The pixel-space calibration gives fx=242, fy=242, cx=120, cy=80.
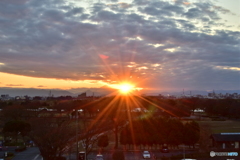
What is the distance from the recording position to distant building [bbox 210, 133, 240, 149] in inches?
775

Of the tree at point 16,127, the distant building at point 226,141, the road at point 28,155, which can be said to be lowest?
the road at point 28,155

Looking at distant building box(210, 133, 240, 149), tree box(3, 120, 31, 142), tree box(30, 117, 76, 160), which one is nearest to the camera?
tree box(30, 117, 76, 160)

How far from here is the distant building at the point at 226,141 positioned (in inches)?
775

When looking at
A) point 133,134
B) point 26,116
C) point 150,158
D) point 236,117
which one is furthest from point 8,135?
point 236,117

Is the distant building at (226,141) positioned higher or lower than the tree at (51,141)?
lower

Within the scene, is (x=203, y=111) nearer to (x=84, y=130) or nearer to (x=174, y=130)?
A: (x=174, y=130)

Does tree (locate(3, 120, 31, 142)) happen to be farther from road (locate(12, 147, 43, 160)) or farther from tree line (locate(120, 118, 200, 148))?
tree line (locate(120, 118, 200, 148))

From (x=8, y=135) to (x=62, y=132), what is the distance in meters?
11.6

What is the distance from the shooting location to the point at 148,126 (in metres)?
22.2

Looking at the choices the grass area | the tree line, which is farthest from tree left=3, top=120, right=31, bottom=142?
the grass area

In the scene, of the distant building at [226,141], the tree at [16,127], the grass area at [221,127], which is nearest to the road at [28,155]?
the tree at [16,127]

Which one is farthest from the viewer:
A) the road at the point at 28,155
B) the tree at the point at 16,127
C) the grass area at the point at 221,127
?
the grass area at the point at 221,127

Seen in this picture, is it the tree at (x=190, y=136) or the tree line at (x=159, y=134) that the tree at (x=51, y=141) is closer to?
the tree line at (x=159, y=134)

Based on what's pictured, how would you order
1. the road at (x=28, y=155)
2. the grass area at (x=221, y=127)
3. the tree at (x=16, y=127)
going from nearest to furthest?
the road at (x=28, y=155), the tree at (x=16, y=127), the grass area at (x=221, y=127)
